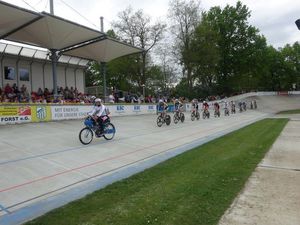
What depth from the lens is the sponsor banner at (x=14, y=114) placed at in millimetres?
15987

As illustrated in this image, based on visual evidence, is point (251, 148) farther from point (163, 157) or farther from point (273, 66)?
point (273, 66)

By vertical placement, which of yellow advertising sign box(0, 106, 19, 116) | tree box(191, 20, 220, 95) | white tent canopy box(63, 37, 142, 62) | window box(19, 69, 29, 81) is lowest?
yellow advertising sign box(0, 106, 19, 116)

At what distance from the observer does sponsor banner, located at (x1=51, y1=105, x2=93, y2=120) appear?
19172 mm

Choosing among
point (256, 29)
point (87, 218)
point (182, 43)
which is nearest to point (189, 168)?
point (87, 218)

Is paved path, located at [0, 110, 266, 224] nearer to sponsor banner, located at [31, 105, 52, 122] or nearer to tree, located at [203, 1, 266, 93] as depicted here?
sponsor banner, located at [31, 105, 52, 122]

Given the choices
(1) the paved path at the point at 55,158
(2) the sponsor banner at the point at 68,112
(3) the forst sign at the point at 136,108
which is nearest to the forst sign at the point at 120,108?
(3) the forst sign at the point at 136,108

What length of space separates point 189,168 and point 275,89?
88802mm

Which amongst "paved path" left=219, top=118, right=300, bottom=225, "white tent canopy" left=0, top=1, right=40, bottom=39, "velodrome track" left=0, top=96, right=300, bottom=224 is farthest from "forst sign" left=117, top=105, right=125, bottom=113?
"paved path" left=219, top=118, right=300, bottom=225

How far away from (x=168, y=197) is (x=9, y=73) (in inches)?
983

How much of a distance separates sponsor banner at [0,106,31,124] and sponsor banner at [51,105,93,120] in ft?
6.39

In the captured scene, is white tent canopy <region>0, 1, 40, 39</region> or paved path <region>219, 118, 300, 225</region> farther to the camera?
white tent canopy <region>0, 1, 40, 39</region>

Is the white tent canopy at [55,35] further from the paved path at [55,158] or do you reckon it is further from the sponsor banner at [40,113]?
the paved path at [55,158]

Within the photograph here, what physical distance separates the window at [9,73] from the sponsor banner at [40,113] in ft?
34.0

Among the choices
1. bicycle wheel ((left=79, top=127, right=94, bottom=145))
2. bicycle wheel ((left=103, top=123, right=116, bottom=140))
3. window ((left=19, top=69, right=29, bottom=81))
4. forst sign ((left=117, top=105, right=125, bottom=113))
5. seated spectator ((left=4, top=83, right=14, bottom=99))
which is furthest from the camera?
window ((left=19, top=69, right=29, bottom=81))
